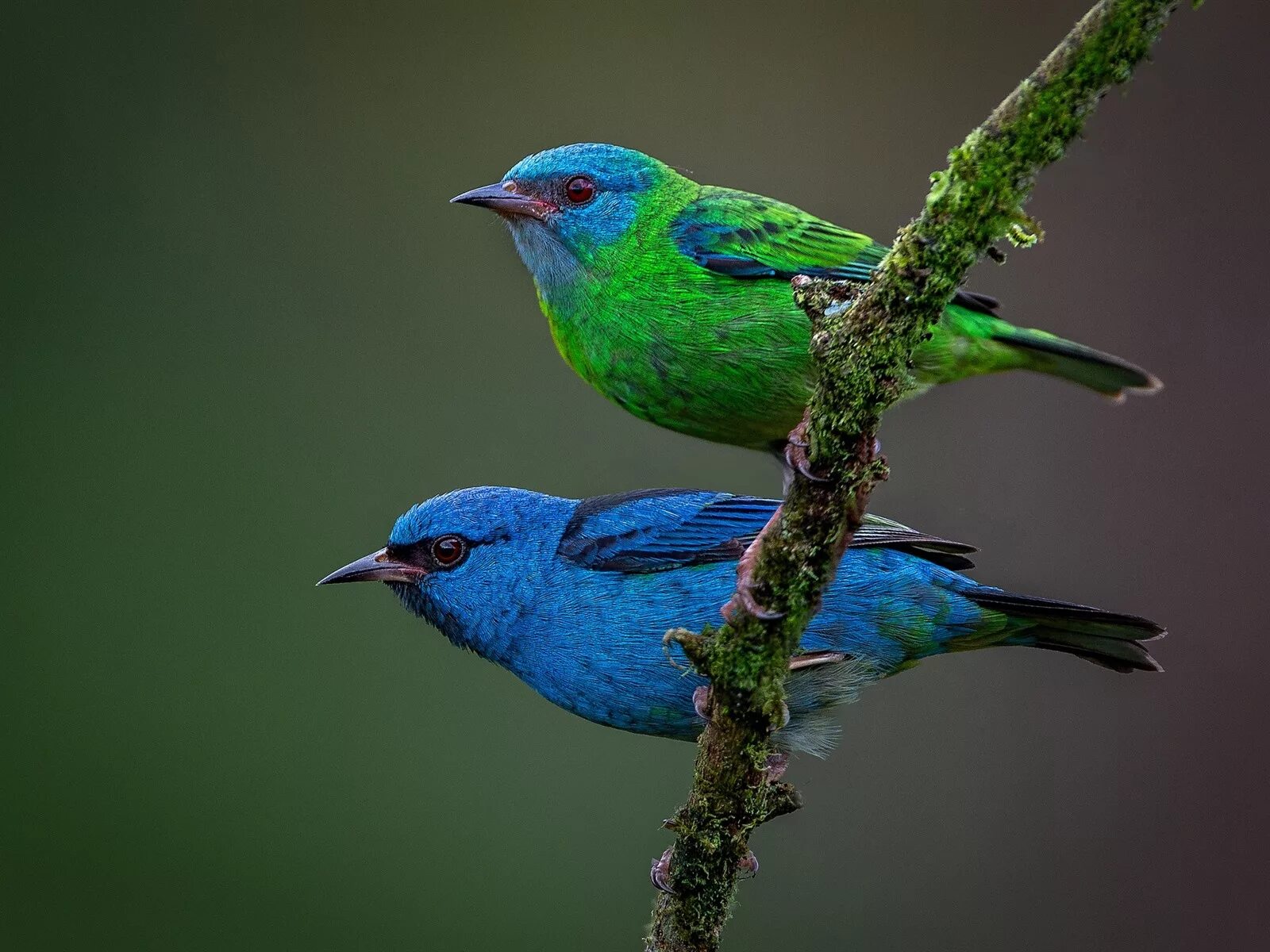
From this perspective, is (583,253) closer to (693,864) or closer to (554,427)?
(693,864)

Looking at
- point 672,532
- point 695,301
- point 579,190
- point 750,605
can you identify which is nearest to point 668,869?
point 750,605

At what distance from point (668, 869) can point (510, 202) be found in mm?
2241

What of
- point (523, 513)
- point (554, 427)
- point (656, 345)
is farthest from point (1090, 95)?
point (554, 427)

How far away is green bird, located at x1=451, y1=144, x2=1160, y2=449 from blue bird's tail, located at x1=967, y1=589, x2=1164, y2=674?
783 millimetres

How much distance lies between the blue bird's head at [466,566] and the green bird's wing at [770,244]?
3.76 ft

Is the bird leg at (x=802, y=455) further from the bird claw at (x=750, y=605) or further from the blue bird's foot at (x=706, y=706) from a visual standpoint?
the blue bird's foot at (x=706, y=706)

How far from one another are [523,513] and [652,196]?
→ 1.23 meters

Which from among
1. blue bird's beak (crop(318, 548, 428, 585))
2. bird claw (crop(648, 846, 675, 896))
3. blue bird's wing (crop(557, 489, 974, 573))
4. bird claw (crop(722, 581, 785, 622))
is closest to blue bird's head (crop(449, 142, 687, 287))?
blue bird's wing (crop(557, 489, 974, 573))

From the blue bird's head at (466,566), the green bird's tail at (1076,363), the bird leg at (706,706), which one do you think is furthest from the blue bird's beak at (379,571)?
the green bird's tail at (1076,363)

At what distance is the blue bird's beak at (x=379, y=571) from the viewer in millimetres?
4523

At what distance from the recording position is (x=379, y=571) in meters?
4.57

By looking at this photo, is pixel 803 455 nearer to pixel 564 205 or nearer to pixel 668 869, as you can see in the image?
pixel 668 869

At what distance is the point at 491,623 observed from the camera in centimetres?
453

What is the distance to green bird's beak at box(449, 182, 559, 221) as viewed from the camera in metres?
4.39
